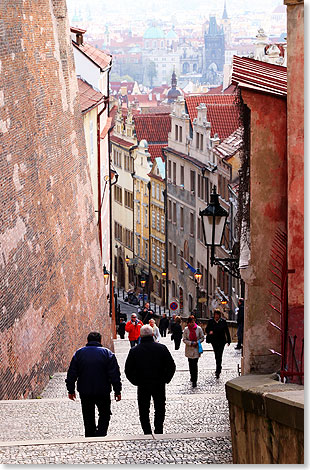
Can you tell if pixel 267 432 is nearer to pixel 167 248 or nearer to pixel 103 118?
pixel 103 118

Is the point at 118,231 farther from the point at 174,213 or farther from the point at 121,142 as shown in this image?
the point at 174,213

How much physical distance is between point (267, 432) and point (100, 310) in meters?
16.9

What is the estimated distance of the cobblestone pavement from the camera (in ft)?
23.1

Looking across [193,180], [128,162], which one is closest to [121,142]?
[128,162]

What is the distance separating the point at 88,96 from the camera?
89.8 feet

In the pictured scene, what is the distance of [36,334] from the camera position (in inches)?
546

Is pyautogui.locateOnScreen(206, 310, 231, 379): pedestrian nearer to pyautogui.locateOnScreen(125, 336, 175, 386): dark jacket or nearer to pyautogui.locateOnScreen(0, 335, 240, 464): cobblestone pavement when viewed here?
pyautogui.locateOnScreen(0, 335, 240, 464): cobblestone pavement

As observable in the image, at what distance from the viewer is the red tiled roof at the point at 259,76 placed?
9.56 meters

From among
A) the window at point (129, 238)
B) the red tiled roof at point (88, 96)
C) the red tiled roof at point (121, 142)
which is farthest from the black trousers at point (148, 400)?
the window at point (129, 238)

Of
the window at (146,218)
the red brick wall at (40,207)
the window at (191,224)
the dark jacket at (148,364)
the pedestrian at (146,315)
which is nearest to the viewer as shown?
the dark jacket at (148,364)

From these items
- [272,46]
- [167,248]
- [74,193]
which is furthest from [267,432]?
[167,248]

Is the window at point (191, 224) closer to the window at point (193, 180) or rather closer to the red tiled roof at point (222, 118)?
the window at point (193, 180)

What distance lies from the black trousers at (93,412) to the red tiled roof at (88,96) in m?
16.6

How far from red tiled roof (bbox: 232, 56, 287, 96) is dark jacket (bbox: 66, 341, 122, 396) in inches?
112
